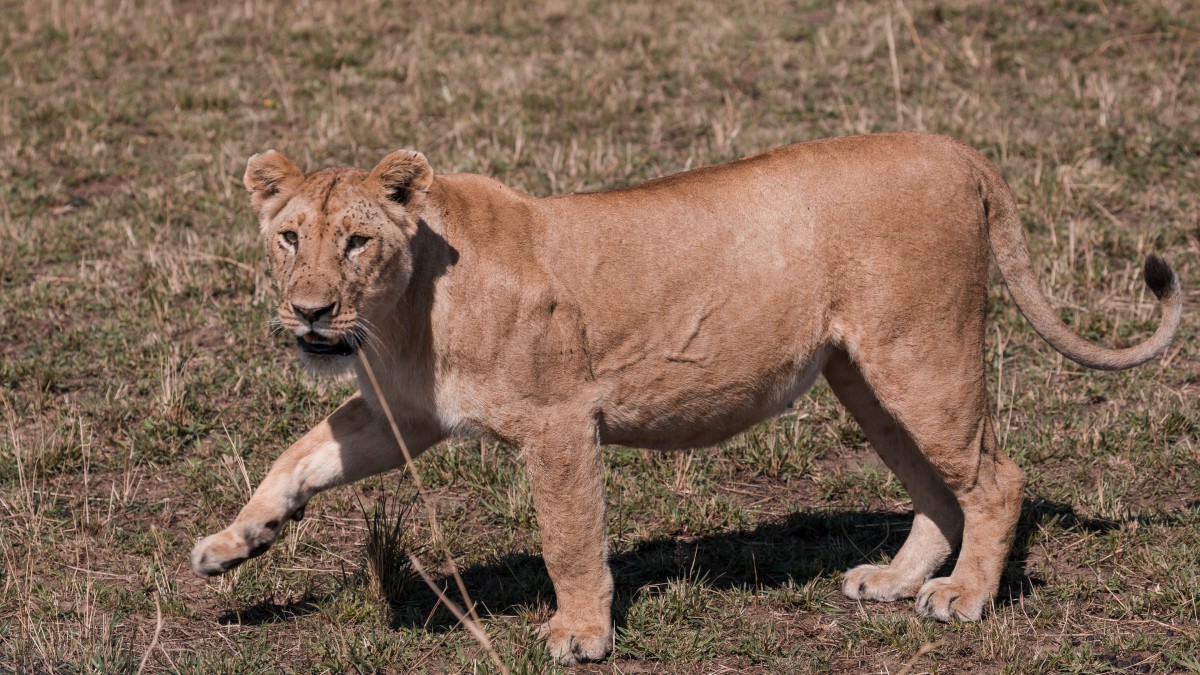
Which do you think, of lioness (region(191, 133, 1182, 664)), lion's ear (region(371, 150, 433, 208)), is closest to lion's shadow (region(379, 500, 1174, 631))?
lioness (region(191, 133, 1182, 664))

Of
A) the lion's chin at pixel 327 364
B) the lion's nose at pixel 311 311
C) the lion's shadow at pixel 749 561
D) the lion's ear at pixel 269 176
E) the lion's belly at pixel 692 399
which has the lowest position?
the lion's shadow at pixel 749 561

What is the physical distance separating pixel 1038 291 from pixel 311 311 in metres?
2.75

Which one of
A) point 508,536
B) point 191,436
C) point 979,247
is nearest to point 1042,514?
point 979,247

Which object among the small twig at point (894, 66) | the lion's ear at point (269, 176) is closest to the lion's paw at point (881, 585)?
the lion's ear at point (269, 176)

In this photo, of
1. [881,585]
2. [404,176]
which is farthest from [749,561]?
[404,176]

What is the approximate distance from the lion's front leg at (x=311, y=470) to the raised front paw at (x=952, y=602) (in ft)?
6.08

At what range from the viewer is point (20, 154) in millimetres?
9391

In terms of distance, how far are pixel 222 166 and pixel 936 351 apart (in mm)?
5482

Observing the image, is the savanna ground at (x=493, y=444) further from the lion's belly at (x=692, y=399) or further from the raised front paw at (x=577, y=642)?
the lion's belly at (x=692, y=399)

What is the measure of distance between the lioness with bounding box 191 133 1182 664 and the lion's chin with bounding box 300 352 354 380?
0.05 ft

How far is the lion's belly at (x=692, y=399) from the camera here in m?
4.91

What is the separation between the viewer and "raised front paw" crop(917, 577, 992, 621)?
5.12 metres

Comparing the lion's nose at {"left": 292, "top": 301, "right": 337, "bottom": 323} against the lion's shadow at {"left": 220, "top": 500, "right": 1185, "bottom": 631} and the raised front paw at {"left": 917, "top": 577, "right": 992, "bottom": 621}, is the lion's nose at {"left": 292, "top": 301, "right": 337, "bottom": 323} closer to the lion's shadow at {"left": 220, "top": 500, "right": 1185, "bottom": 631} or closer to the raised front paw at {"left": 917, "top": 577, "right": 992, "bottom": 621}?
the lion's shadow at {"left": 220, "top": 500, "right": 1185, "bottom": 631}

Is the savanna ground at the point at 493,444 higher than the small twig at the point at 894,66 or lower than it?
lower
